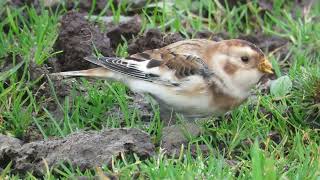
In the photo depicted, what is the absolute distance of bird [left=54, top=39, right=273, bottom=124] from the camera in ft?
20.4

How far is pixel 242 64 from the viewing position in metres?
6.26

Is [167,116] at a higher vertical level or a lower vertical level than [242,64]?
lower

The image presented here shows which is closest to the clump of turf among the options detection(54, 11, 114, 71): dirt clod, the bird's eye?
the bird's eye

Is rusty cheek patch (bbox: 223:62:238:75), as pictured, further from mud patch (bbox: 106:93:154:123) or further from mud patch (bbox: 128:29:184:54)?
mud patch (bbox: 128:29:184:54)

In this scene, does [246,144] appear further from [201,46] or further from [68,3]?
[68,3]

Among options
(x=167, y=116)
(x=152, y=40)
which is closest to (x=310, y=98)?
(x=167, y=116)

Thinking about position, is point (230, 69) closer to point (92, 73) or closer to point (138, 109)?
point (138, 109)

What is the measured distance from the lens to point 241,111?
655 centimetres

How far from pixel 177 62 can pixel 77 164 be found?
4.14ft

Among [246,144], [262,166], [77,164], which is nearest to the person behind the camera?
[262,166]

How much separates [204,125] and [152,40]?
1225 mm

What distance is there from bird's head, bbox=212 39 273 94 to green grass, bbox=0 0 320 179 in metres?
0.30

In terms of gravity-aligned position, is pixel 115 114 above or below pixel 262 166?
below

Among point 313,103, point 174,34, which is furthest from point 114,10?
point 313,103
